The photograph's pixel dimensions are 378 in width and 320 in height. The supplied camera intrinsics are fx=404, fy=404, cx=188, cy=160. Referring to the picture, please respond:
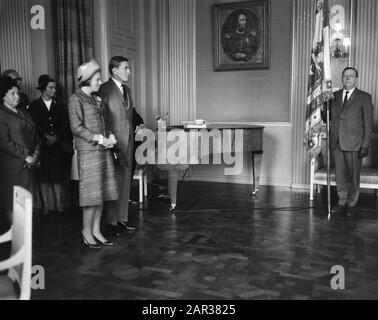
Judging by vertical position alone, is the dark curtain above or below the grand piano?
above

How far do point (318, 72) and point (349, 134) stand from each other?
31.8 inches

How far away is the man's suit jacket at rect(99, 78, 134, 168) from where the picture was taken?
11.8 ft

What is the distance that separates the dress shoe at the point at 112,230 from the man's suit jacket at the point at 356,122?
2.71 m

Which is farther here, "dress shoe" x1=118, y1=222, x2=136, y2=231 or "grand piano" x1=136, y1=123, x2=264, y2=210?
"grand piano" x1=136, y1=123, x2=264, y2=210

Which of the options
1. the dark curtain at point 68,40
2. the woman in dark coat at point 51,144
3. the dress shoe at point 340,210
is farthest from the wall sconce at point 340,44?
the woman in dark coat at point 51,144

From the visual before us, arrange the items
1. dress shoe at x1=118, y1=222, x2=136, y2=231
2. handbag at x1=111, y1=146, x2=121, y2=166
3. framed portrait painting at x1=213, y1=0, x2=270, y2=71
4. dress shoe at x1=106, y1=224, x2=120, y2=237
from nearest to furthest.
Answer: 1. handbag at x1=111, y1=146, x2=121, y2=166
2. dress shoe at x1=106, y1=224, x2=120, y2=237
3. dress shoe at x1=118, y1=222, x2=136, y2=231
4. framed portrait painting at x1=213, y1=0, x2=270, y2=71

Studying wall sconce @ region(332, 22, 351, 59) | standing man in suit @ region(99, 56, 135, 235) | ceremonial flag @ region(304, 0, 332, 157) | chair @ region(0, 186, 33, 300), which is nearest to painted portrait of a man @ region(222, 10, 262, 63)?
wall sconce @ region(332, 22, 351, 59)

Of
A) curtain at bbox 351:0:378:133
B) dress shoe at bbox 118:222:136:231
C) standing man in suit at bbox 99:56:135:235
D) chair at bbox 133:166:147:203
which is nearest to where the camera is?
standing man in suit at bbox 99:56:135:235

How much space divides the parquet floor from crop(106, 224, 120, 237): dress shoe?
0.10 metres

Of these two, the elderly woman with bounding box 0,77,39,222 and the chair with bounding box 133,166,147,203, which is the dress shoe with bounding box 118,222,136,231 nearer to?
the elderly woman with bounding box 0,77,39,222

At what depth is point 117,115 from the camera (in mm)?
3629

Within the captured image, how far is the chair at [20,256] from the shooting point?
5.08 feet

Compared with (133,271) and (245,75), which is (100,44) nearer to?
(245,75)

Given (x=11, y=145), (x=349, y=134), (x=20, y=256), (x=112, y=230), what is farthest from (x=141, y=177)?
(x=20, y=256)
